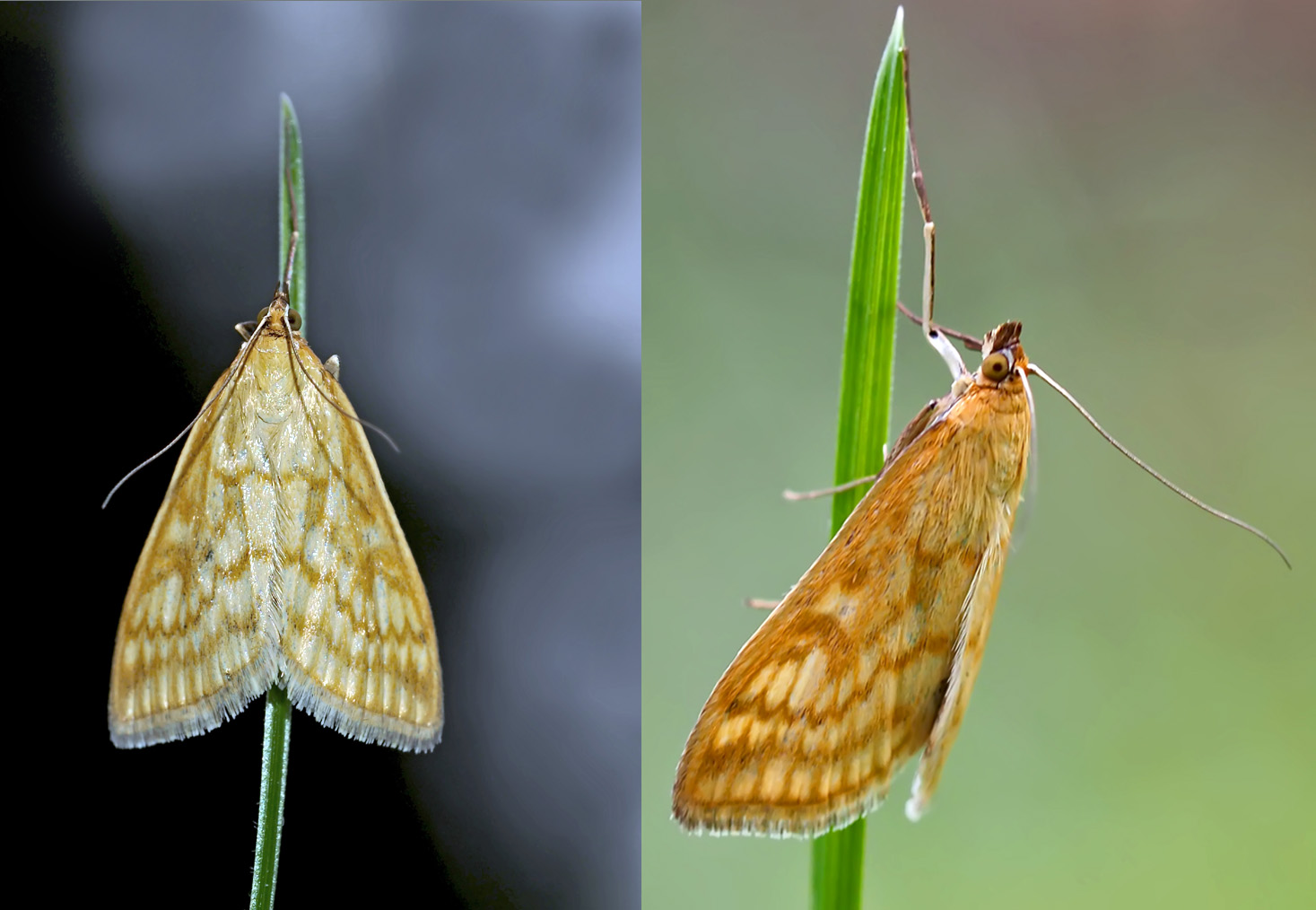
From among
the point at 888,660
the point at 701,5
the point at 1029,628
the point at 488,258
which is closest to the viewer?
the point at 888,660

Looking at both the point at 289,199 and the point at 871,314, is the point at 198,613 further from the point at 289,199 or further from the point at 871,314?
the point at 871,314

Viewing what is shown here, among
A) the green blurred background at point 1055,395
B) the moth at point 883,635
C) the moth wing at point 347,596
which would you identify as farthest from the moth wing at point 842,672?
the green blurred background at point 1055,395

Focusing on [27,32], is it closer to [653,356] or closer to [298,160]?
[298,160]

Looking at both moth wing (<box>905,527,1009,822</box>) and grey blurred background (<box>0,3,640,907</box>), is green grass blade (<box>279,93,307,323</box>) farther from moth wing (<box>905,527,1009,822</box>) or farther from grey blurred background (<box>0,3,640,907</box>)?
moth wing (<box>905,527,1009,822</box>)

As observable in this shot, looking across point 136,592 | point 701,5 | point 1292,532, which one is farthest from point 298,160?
point 1292,532

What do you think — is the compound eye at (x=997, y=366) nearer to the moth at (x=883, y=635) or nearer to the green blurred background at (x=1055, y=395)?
the moth at (x=883, y=635)

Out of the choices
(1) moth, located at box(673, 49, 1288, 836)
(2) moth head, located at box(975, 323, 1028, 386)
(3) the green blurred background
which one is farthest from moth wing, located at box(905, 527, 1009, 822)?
(3) the green blurred background
